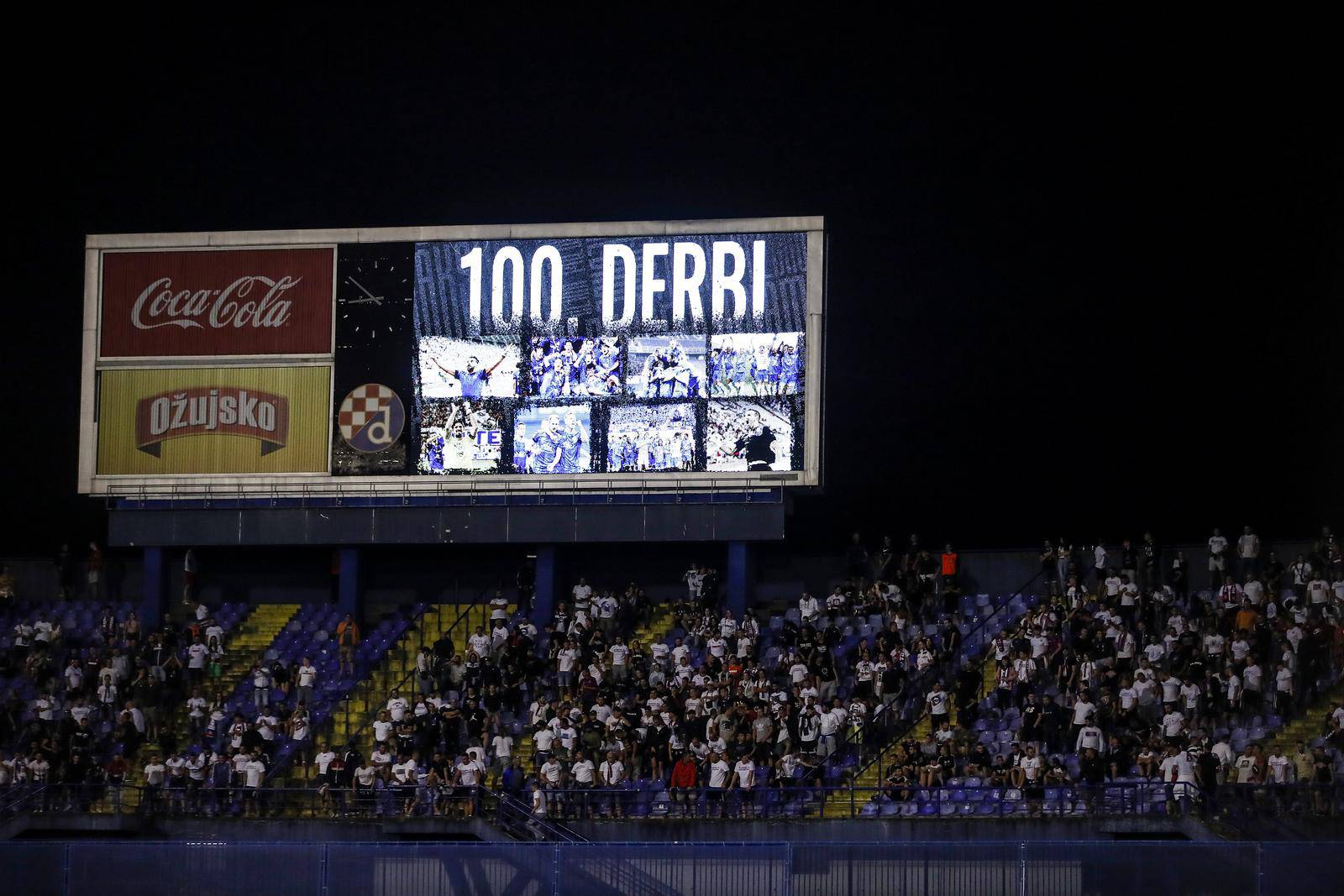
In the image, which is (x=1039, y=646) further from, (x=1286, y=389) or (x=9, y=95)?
(x=9, y=95)

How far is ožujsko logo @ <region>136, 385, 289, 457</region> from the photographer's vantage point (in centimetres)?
3847

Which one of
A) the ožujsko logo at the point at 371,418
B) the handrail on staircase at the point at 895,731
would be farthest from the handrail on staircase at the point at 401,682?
the handrail on staircase at the point at 895,731

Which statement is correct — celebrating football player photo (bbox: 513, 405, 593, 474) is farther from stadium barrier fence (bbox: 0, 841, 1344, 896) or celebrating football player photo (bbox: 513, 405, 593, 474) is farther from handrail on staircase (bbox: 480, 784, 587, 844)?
stadium barrier fence (bbox: 0, 841, 1344, 896)

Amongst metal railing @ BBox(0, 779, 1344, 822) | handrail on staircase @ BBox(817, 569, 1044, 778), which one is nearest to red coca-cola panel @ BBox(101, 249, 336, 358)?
metal railing @ BBox(0, 779, 1344, 822)

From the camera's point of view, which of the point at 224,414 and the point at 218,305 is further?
the point at 218,305

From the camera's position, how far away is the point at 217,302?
3891 cm

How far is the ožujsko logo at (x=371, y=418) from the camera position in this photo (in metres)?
38.0

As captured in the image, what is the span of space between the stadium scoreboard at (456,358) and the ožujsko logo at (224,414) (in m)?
0.03

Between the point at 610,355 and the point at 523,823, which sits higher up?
the point at 610,355

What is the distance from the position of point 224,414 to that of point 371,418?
109 inches

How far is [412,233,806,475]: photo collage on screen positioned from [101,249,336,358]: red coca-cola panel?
2.12 m

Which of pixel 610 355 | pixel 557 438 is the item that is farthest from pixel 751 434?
pixel 557 438

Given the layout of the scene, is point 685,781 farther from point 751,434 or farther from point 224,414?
point 224,414

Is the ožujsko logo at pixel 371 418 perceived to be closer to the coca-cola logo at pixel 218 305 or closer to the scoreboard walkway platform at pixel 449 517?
the scoreboard walkway platform at pixel 449 517
